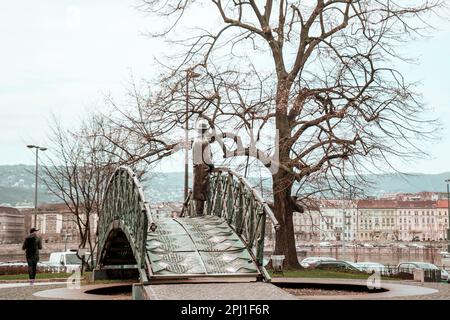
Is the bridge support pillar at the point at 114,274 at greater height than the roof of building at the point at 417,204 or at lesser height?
lesser

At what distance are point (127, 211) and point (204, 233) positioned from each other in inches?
94.7

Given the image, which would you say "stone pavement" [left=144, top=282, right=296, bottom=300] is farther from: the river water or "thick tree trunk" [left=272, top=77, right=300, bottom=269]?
the river water

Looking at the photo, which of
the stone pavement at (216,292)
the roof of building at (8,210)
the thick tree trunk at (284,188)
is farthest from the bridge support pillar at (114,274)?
the roof of building at (8,210)

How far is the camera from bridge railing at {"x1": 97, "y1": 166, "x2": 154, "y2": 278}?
12.4 metres

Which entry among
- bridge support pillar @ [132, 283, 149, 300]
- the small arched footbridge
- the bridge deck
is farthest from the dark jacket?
bridge support pillar @ [132, 283, 149, 300]

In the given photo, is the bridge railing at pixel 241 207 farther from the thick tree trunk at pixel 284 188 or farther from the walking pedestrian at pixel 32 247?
the thick tree trunk at pixel 284 188

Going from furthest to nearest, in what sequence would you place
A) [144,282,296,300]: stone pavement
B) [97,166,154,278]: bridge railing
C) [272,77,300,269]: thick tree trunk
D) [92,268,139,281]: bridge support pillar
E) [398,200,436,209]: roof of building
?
[398,200,436,209]: roof of building < [272,77,300,269]: thick tree trunk < [92,268,139,281]: bridge support pillar < [97,166,154,278]: bridge railing < [144,282,296,300]: stone pavement

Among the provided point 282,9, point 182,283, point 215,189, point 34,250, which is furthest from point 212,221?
point 282,9

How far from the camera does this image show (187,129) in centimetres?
2556

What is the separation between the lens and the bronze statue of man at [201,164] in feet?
50.6

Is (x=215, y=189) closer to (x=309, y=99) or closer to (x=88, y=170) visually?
(x=309, y=99)

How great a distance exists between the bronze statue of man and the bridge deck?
4.68ft

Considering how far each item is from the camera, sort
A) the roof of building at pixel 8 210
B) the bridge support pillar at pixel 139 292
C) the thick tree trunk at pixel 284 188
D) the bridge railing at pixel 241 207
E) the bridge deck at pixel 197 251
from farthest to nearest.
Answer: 1. the roof of building at pixel 8 210
2. the thick tree trunk at pixel 284 188
3. the bridge railing at pixel 241 207
4. the bridge deck at pixel 197 251
5. the bridge support pillar at pixel 139 292

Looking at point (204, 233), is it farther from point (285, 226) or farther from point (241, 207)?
point (285, 226)
